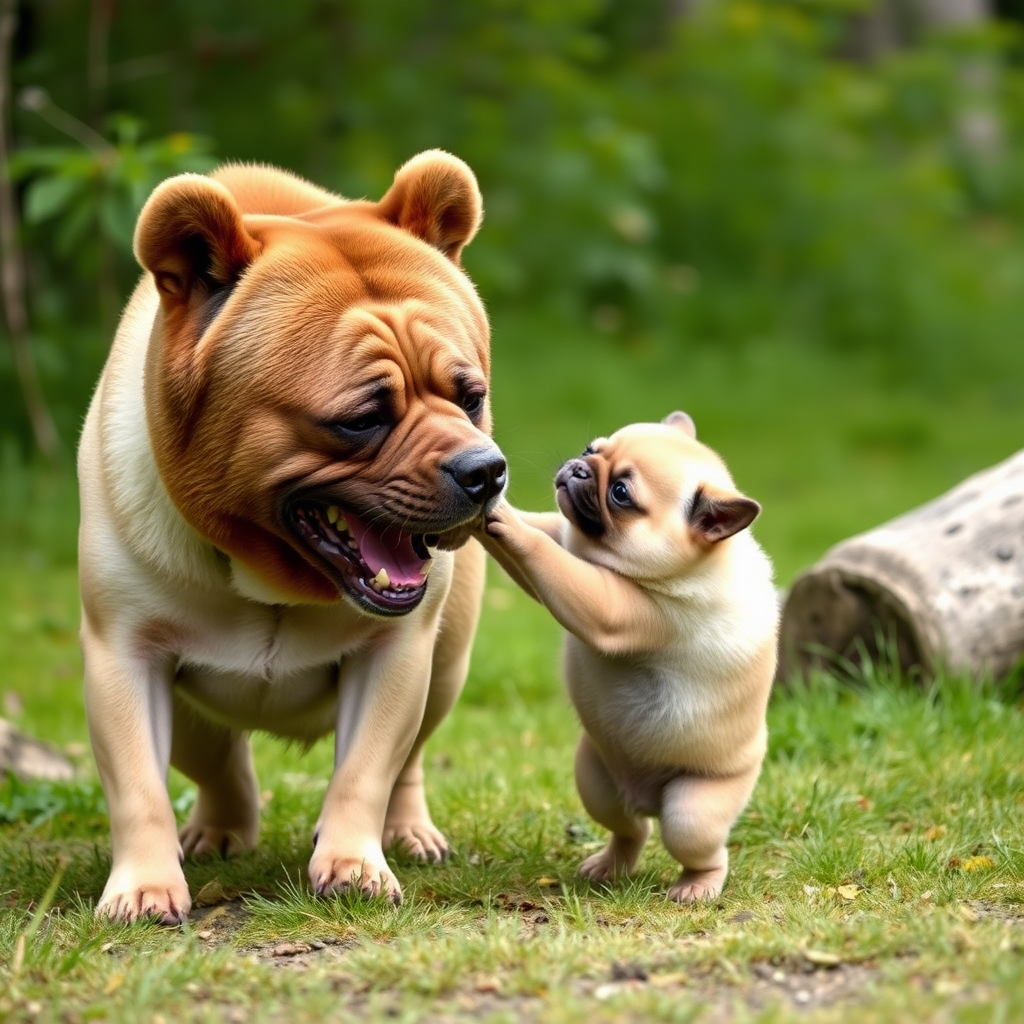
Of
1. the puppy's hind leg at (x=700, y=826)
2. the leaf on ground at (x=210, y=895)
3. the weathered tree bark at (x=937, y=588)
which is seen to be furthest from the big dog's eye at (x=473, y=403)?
the weathered tree bark at (x=937, y=588)

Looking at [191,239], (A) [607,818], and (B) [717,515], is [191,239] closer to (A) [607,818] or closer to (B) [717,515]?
(B) [717,515]

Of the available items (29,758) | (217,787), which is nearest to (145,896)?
(217,787)

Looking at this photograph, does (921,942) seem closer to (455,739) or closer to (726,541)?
(726,541)

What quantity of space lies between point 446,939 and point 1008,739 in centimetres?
249

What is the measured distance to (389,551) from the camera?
3.78 m

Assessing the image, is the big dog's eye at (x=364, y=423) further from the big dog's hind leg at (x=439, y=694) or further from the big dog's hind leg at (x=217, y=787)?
the big dog's hind leg at (x=217, y=787)

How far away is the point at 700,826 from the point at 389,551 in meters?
0.99

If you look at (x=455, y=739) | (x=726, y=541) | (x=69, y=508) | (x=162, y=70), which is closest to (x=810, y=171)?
(x=162, y=70)

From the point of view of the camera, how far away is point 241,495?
367cm

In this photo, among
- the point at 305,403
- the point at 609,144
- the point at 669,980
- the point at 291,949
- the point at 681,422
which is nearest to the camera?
the point at 669,980

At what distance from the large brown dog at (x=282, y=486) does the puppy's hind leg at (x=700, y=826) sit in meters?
0.68

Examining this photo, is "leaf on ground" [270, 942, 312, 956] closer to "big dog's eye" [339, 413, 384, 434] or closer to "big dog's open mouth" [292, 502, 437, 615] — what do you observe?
"big dog's open mouth" [292, 502, 437, 615]

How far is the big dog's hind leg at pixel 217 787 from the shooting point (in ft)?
14.7

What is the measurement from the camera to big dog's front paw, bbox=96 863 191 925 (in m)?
3.72
